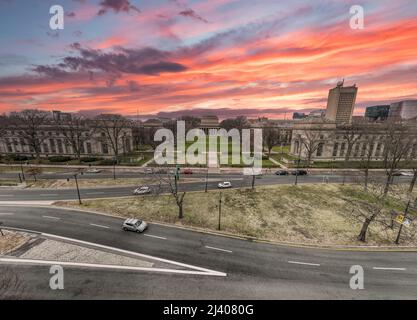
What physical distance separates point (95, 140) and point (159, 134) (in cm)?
2578

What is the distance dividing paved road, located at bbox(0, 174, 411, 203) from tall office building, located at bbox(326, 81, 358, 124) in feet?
396

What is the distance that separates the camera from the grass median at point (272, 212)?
852 inches

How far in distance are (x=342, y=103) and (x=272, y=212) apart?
164175mm

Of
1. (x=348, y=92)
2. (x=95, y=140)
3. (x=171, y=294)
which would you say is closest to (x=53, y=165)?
(x=95, y=140)

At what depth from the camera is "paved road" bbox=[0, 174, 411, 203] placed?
30797 millimetres

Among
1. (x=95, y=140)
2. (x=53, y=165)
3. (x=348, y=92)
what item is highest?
(x=348, y=92)

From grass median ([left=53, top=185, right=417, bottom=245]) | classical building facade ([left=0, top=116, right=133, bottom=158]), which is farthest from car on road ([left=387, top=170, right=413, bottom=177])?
classical building facade ([left=0, top=116, right=133, bottom=158])

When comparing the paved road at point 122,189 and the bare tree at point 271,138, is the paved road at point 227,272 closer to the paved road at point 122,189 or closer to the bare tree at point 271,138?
the paved road at point 122,189

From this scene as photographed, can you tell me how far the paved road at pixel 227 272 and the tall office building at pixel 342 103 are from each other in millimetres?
156092

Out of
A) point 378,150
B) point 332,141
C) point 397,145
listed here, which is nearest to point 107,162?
point 397,145

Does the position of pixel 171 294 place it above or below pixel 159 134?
below
